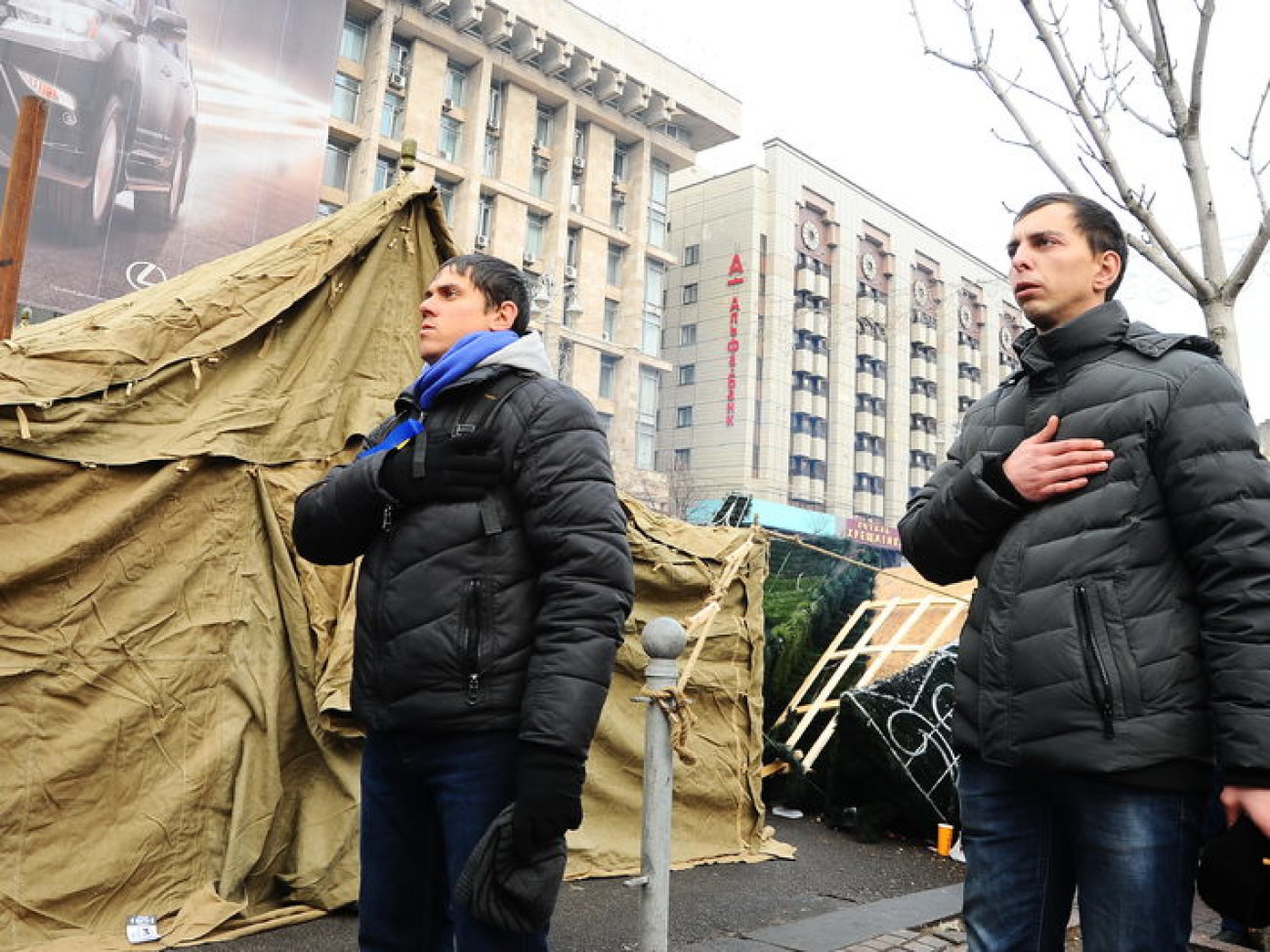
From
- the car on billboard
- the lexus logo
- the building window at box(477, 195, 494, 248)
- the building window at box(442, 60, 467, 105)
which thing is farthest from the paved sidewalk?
the building window at box(442, 60, 467, 105)

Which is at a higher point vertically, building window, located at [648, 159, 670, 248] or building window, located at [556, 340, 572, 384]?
building window, located at [648, 159, 670, 248]

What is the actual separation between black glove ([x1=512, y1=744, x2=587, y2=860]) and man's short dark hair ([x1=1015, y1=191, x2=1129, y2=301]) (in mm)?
1704

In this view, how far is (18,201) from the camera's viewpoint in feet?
12.2

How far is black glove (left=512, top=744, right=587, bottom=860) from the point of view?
1.91 metres

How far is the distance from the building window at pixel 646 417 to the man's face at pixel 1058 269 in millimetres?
39844

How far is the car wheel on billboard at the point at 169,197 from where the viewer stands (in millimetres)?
26625

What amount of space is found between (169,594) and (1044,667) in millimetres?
3469

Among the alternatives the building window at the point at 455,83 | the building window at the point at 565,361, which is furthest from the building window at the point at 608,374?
the building window at the point at 455,83

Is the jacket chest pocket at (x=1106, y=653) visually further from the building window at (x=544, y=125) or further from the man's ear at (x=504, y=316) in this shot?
the building window at (x=544, y=125)

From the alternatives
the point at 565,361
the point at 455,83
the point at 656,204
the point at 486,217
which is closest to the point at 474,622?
the point at 565,361

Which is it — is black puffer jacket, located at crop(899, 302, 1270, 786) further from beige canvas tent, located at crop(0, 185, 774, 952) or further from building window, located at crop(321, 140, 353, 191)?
building window, located at crop(321, 140, 353, 191)

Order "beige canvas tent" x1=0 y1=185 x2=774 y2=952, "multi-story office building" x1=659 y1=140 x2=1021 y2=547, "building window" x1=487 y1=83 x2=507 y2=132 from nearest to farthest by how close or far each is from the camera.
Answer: "beige canvas tent" x1=0 y1=185 x2=774 y2=952, "building window" x1=487 y1=83 x2=507 y2=132, "multi-story office building" x1=659 y1=140 x2=1021 y2=547

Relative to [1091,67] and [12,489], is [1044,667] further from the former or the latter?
[1091,67]

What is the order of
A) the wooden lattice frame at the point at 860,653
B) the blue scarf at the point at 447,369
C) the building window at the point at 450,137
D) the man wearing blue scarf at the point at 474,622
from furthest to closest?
the building window at the point at 450,137 → the wooden lattice frame at the point at 860,653 → the blue scarf at the point at 447,369 → the man wearing blue scarf at the point at 474,622
